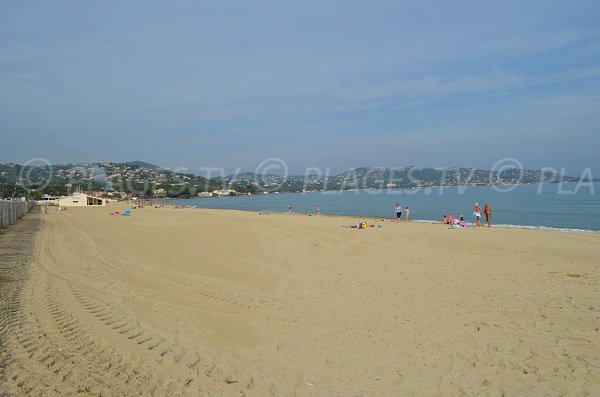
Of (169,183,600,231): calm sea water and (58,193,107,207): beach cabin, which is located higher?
(169,183,600,231): calm sea water

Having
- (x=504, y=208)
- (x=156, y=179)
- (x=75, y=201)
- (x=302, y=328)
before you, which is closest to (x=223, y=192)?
(x=156, y=179)

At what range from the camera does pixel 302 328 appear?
6305 mm

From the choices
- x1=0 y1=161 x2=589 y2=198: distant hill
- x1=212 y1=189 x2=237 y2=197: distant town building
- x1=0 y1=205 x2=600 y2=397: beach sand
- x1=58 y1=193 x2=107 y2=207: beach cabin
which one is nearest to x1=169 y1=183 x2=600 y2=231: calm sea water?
x1=0 y1=205 x2=600 y2=397: beach sand

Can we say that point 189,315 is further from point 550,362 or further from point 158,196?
point 158,196

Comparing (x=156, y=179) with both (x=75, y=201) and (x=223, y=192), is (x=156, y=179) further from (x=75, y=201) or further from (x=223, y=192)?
(x=75, y=201)

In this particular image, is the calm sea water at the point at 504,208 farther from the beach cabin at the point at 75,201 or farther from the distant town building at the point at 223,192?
the distant town building at the point at 223,192

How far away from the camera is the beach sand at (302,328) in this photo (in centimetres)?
444

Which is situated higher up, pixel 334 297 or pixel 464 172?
pixel 464 172

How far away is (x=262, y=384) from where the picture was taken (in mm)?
4434

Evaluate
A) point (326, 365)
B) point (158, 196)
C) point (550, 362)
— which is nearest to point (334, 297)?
point (326, 365)

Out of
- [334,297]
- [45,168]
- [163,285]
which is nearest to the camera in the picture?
[334,297]

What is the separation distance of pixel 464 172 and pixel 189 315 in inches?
6705

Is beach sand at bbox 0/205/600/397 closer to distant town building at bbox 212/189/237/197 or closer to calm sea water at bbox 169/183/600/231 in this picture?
calm sea water at bbox 169/183/600/231

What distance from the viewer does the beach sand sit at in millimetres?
4441
